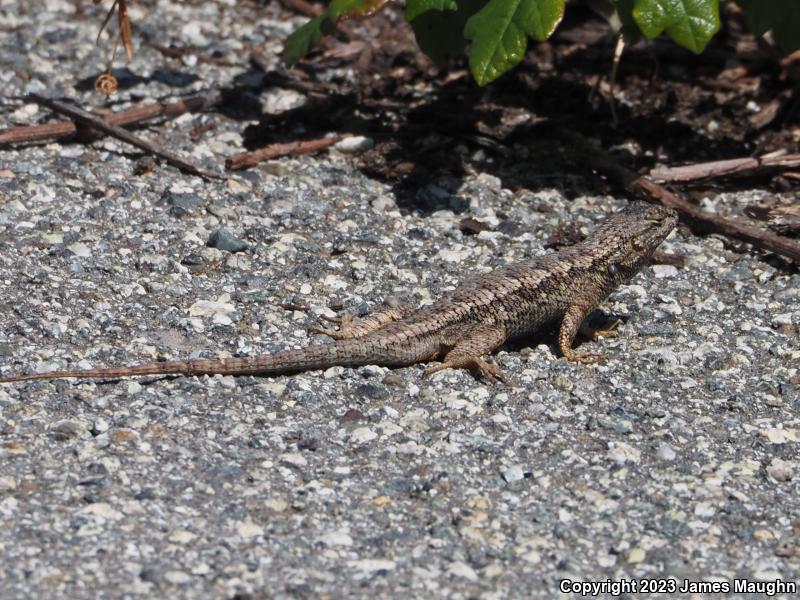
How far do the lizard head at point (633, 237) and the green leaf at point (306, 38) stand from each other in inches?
88.0

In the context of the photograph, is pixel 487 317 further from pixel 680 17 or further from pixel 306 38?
pixel 306 38

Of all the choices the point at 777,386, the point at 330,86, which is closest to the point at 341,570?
the point at 777,386

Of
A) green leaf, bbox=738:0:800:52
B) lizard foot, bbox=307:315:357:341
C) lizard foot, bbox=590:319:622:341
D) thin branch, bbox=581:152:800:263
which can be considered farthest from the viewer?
thin branch, bbox=581:152:800:263

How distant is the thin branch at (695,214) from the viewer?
722 centimetres

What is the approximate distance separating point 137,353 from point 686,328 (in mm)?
3093

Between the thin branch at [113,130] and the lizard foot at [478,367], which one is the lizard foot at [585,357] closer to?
the lizard foot at [478,367]

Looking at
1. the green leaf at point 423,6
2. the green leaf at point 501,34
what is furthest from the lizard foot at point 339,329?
the green leaf at point 423,6

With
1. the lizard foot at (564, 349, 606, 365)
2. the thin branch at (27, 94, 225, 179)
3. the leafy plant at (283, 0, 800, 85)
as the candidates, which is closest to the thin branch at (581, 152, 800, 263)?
the leafy plant at (283, 0, 800, 85)

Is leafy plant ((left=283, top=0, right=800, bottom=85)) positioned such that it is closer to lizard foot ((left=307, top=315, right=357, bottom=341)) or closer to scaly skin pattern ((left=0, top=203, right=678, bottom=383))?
scaly skin pattern ((left=0, top=203, right=678, bottom=383))

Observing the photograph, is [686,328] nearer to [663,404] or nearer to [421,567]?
[663,404]

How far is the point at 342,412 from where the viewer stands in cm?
558

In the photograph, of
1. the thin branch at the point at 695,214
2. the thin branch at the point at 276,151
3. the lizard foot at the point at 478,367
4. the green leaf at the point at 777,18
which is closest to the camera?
the lizard foot at the point at 478,367

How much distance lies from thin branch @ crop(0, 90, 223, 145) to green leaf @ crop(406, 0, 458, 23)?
7.23ft

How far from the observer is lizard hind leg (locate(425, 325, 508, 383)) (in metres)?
6.00
